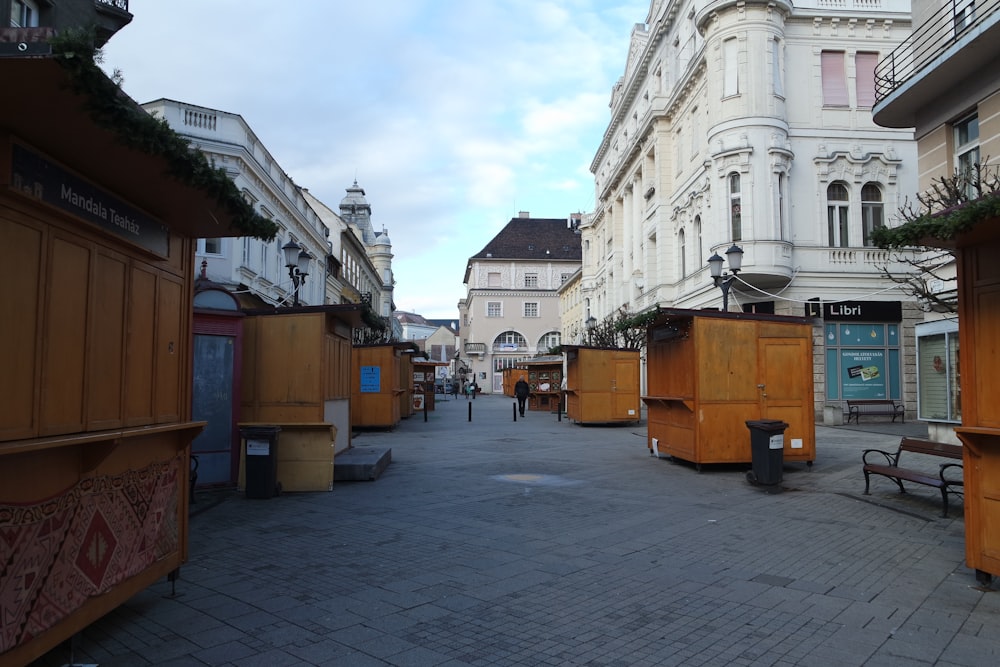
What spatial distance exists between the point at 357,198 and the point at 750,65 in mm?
63958

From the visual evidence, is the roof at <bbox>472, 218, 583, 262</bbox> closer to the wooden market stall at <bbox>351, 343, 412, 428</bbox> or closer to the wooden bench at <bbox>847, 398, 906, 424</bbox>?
the wooden bench at <bbox>847, 398, 906, 424</bbox>

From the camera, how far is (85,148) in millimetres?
4152

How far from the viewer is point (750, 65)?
2745 cm

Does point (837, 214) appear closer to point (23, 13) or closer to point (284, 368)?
point (284, 368)

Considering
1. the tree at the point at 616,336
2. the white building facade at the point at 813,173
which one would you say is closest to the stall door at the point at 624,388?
the tree at the point at 616,336

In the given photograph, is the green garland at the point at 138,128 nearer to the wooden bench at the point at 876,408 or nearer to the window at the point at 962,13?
the window at the point at 962,13

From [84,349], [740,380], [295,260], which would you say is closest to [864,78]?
[740,380]

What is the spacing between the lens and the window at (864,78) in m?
28.5

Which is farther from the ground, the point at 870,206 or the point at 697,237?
the point at 870,206

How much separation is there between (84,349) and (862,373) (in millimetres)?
28319

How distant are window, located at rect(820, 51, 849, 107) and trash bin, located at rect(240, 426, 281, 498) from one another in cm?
2677

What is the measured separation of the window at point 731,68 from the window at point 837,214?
219 inches

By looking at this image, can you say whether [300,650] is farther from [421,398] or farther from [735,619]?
[421,398]

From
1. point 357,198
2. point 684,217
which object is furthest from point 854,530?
point 357,198
